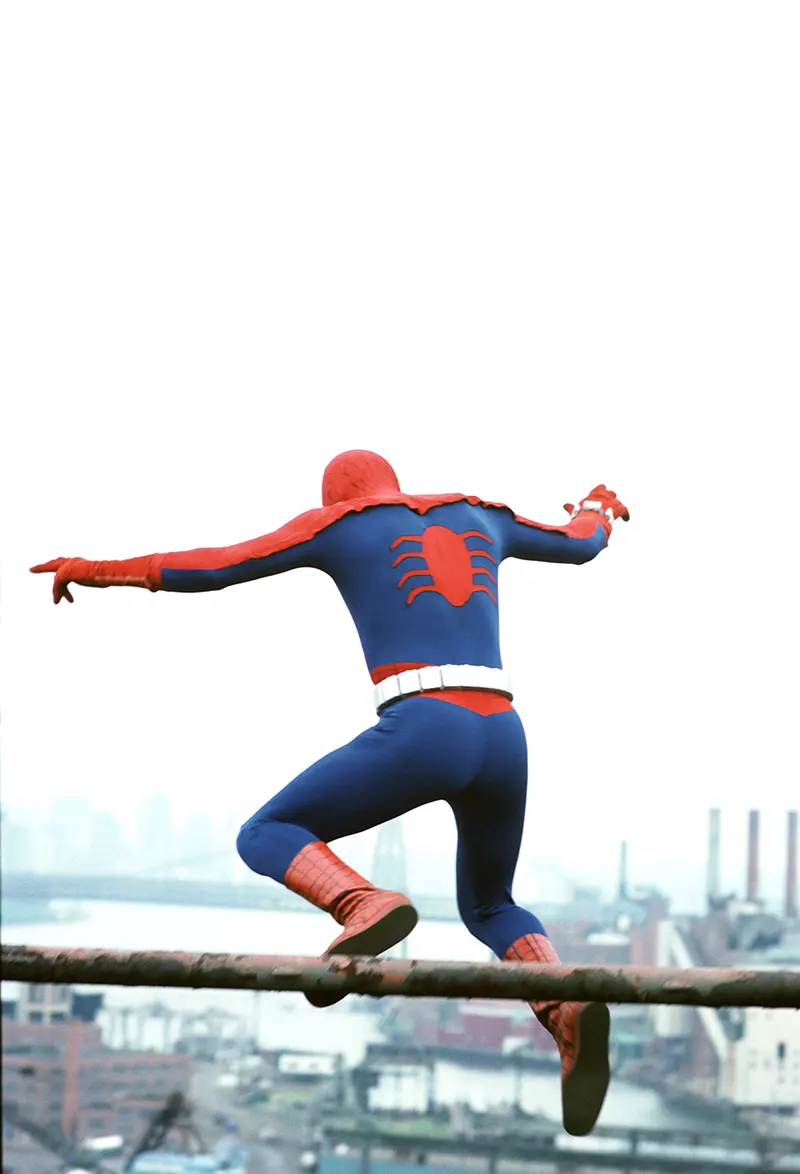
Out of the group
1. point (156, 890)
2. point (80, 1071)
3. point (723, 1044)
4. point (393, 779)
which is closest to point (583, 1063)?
point (393, 779)

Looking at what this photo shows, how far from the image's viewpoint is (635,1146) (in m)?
49.1

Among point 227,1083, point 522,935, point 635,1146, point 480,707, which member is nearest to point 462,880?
point 522,935

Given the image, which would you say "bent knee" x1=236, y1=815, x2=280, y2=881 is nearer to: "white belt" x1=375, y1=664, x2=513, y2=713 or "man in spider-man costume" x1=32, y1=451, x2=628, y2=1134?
"man in spider-man costume" x1=32, y1=451, x2=628, y2=1134

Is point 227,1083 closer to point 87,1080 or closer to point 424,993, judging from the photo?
point 87,1080

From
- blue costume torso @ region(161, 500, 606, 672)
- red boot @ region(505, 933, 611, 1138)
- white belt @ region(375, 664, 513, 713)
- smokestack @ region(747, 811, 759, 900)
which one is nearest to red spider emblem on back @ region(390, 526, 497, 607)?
blue costume torso @ region(161, 500, 606, 672)

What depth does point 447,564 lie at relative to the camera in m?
4.62

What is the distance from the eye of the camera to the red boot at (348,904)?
4047 millimetres

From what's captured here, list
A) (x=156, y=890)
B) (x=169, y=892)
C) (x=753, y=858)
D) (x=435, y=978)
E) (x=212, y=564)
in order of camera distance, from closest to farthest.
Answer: (x=435, y=978) < (x=212, y=564) < (x=169, y=892) < (x=156, y=890) < (x=753, y=858)

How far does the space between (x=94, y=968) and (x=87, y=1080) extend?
4908 centimetres

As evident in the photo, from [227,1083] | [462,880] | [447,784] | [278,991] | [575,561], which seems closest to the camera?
[278,991]

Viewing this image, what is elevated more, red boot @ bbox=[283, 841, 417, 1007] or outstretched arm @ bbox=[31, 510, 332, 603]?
outstretched arm @ bbox=[31, 510, 332, 603]

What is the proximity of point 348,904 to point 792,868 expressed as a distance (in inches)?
1901

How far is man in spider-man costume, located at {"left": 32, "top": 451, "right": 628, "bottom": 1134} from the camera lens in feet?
14.1

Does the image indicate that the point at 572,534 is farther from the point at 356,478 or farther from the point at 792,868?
the point at 792,868
